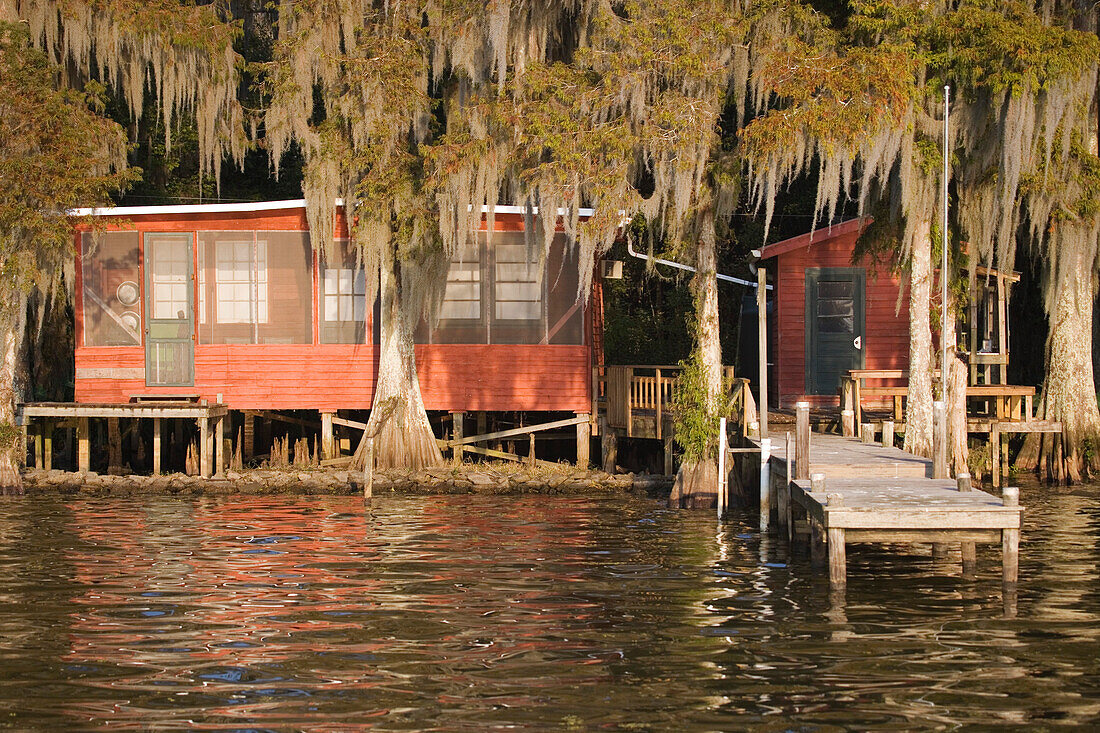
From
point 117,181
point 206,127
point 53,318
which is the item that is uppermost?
point 206,127

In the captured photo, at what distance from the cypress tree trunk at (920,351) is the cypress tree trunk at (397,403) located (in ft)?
25.5

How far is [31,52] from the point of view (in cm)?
2141

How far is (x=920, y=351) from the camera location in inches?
747

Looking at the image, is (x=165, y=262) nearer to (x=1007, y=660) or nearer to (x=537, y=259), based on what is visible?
(x=537, y=259)

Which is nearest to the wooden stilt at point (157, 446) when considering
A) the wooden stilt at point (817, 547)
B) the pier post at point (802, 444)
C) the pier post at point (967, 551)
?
the pier post at point (802, 444)

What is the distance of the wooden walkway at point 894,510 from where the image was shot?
11.9 meters

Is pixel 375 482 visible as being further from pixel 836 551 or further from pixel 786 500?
pixel 836 551

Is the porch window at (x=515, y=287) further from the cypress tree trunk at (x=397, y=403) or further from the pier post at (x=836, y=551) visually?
the pier post at (x=836, y=551)

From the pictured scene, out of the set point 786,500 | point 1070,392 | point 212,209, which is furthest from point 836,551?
point 212,209

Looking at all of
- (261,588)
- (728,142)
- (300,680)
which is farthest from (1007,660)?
(728,142)

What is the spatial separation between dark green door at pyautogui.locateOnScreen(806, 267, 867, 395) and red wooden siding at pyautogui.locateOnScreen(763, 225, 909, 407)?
0.11 meters

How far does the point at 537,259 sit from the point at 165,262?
255 inches

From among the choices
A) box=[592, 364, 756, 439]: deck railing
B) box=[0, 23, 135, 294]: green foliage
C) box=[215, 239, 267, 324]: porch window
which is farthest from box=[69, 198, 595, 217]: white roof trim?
box=[592, 364, 756, 439]: deck railing

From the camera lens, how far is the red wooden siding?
2370 centimetres
